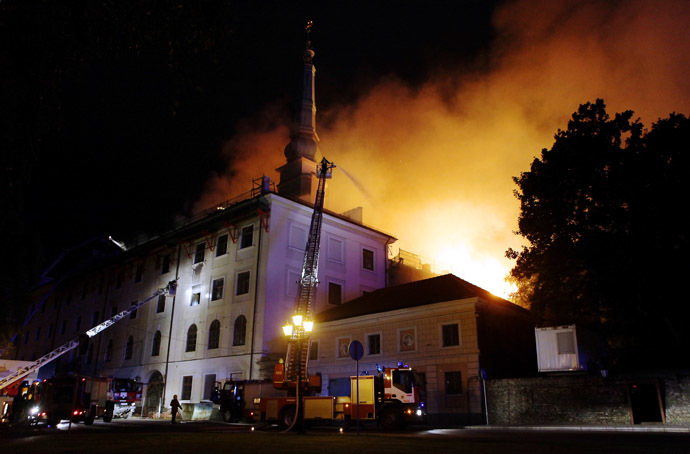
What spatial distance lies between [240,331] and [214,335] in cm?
332

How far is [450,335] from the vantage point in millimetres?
29578

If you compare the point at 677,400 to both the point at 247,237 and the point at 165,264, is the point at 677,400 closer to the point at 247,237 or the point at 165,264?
the point at 247,237

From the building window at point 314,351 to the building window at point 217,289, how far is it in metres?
8.37

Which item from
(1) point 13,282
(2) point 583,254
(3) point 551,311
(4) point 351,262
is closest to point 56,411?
(1) point 13,282

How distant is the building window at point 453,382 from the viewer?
28.2 meters

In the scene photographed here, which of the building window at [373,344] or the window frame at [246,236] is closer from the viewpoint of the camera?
the building window at [373,344]

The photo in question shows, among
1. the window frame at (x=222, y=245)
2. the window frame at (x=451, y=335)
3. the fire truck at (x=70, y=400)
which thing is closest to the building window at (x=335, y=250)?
the window frame at (x=222, y=245)

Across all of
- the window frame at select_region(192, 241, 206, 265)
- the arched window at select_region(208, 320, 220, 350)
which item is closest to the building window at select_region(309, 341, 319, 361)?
the arched window at select_region(208, 320, 220, 350)

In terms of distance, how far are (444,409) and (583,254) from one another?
11.0m

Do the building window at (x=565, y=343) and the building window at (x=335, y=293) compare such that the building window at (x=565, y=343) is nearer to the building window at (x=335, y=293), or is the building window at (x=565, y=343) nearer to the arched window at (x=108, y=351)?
the building window at (x=335, y=293)

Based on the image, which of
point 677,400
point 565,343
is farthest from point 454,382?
point 677,400

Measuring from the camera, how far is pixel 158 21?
24.6 feet

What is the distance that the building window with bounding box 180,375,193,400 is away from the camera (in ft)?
132

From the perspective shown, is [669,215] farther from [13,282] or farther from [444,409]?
[13,282]
